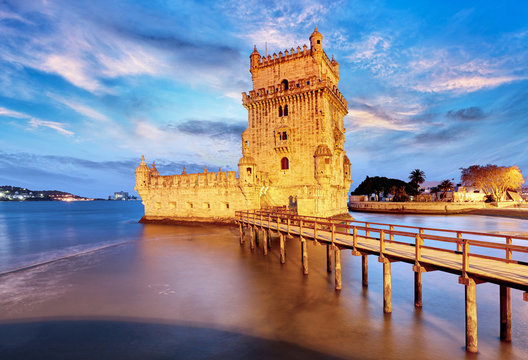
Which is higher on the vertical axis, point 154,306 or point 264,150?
point 264,150

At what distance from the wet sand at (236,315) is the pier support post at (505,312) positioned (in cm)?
28

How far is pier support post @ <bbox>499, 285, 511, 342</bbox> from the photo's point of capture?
27.1 ft

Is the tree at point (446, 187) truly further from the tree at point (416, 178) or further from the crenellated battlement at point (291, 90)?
the crenellated battlement at point (291, 90)

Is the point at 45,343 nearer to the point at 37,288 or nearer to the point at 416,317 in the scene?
the point at 37,288

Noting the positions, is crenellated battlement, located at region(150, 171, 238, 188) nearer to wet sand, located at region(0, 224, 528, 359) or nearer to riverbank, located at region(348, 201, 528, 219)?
wet sand, located at region(0, 224, 528, 359)

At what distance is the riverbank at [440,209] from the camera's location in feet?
161

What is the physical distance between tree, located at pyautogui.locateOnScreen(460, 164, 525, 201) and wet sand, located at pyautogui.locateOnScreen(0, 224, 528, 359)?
5529cm

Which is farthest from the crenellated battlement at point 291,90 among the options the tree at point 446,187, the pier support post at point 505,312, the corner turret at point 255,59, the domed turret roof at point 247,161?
the tree at point 446,187

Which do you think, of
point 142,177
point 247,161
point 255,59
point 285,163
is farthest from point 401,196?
point 142,177

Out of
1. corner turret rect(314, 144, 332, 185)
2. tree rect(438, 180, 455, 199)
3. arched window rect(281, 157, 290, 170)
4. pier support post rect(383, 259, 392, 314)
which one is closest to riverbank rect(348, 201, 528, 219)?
tree rect(438, 180, 455, 199)

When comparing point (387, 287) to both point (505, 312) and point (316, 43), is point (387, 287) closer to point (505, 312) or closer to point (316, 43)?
point (505, 312)

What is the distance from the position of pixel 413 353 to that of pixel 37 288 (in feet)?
53.8

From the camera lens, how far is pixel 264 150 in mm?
31781

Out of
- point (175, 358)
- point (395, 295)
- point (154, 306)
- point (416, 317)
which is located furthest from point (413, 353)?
point (154, 306)
